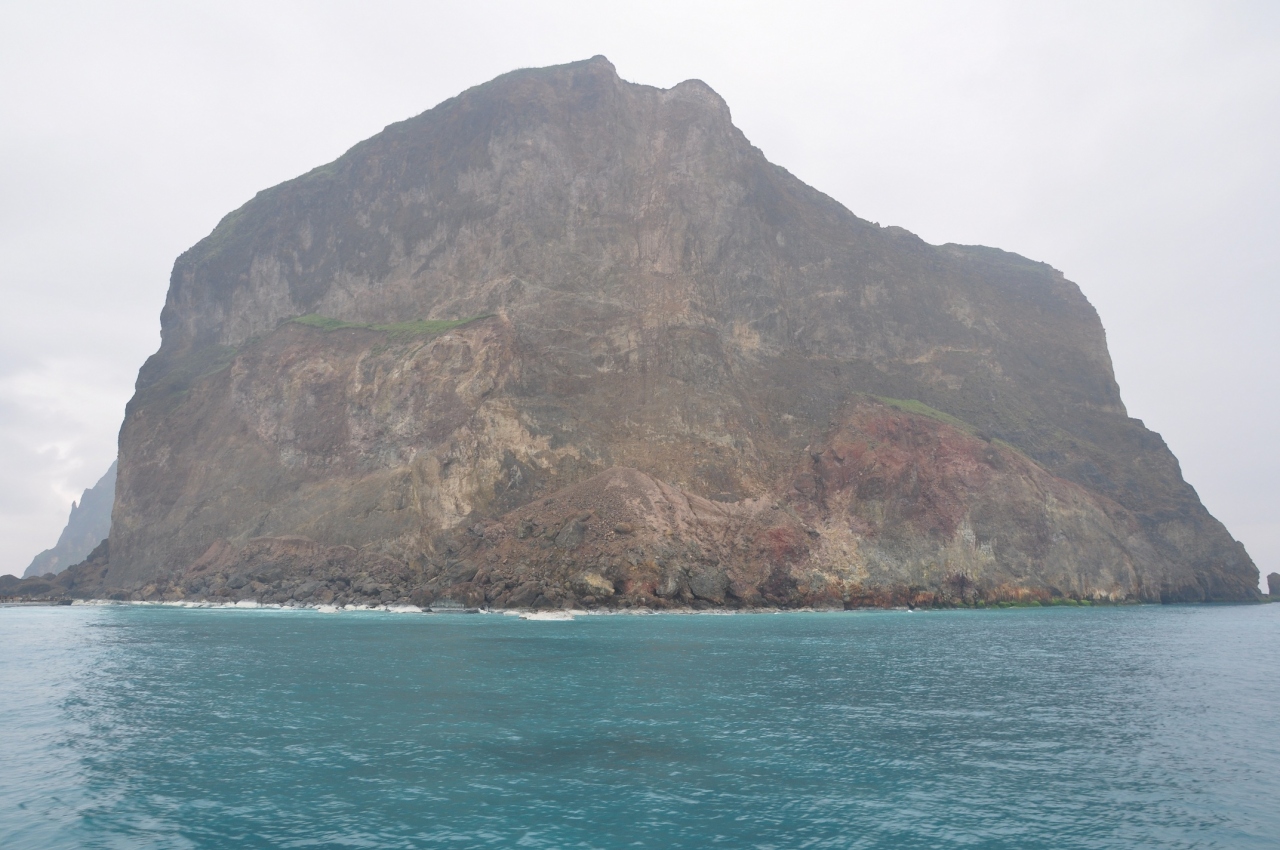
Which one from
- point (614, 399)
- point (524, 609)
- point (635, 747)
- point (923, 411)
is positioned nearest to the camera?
point (635, 747)

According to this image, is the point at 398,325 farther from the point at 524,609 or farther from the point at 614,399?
the point at 524,609

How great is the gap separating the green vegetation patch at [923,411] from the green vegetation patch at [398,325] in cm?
5223

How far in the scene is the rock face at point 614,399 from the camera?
83250mm

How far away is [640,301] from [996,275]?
221 feet

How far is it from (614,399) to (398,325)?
103 feet

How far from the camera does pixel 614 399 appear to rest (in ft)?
314

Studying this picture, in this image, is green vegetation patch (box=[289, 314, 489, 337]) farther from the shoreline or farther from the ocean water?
the ocean water

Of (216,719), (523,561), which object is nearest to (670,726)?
(216,719)

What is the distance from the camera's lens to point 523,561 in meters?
74.8

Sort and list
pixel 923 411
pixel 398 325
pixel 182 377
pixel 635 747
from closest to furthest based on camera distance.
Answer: pixel 635 747, pixel 923 411, pixel 398 325, pixel 182 377

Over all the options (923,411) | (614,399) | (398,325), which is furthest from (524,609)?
(923,411)

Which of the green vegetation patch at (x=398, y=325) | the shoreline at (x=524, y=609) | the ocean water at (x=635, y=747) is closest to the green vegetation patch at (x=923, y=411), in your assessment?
the shoreline at (x=524, y=609)

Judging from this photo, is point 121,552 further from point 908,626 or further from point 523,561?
point 908,626

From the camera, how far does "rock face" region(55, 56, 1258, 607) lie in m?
83.2
